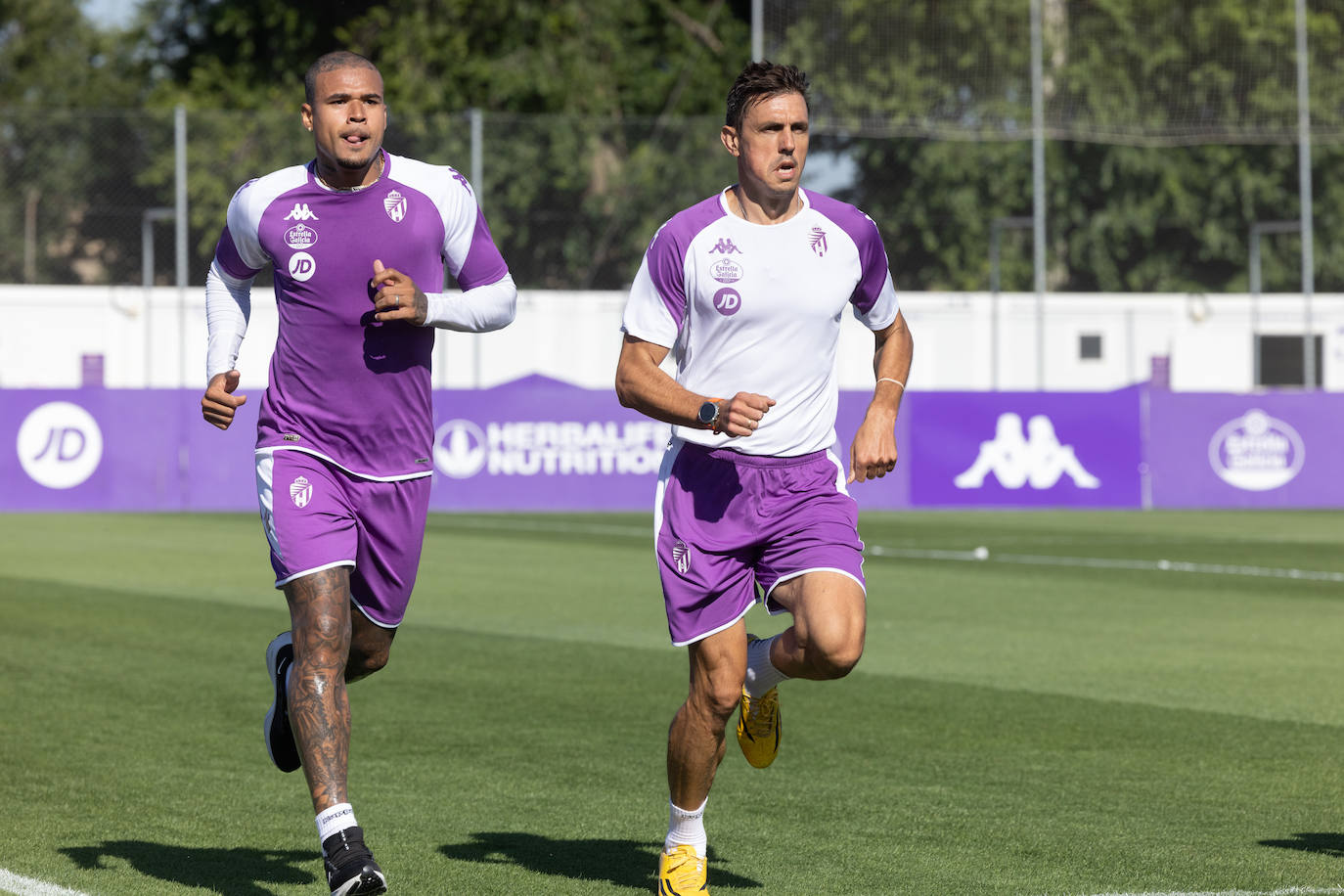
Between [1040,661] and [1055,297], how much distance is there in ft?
97.1

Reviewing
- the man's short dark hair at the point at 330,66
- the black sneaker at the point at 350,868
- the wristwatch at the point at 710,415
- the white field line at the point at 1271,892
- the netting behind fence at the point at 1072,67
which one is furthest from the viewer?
the netting behind fence at the point at 1072,67

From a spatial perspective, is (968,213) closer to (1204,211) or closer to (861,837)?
(1204,211)

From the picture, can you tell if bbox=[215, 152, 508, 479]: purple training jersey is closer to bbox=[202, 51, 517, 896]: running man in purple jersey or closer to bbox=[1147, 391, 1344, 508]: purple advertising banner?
bbox=[202, 51, 517, 896]: running man in purple jersey

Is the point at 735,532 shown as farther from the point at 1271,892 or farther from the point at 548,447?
the point at 548,447

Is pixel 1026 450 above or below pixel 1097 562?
above

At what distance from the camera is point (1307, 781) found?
789 centimetres

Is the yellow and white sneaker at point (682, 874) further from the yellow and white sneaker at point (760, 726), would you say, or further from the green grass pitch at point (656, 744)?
the yellow and white sneaker at point (760, 726)

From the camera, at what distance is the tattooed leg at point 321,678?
18.5ft

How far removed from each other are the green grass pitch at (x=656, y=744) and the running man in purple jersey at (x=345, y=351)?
36.4 inches

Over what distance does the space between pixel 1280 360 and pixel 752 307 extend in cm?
3643

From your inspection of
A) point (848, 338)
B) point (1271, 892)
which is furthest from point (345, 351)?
point (848, 338)

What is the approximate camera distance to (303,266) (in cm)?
599

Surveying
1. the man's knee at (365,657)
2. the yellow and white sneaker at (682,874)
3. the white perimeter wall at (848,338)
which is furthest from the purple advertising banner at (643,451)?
the yellow and white sneaker at (682,874)

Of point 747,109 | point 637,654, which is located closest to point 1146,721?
Answer: point 637,654
